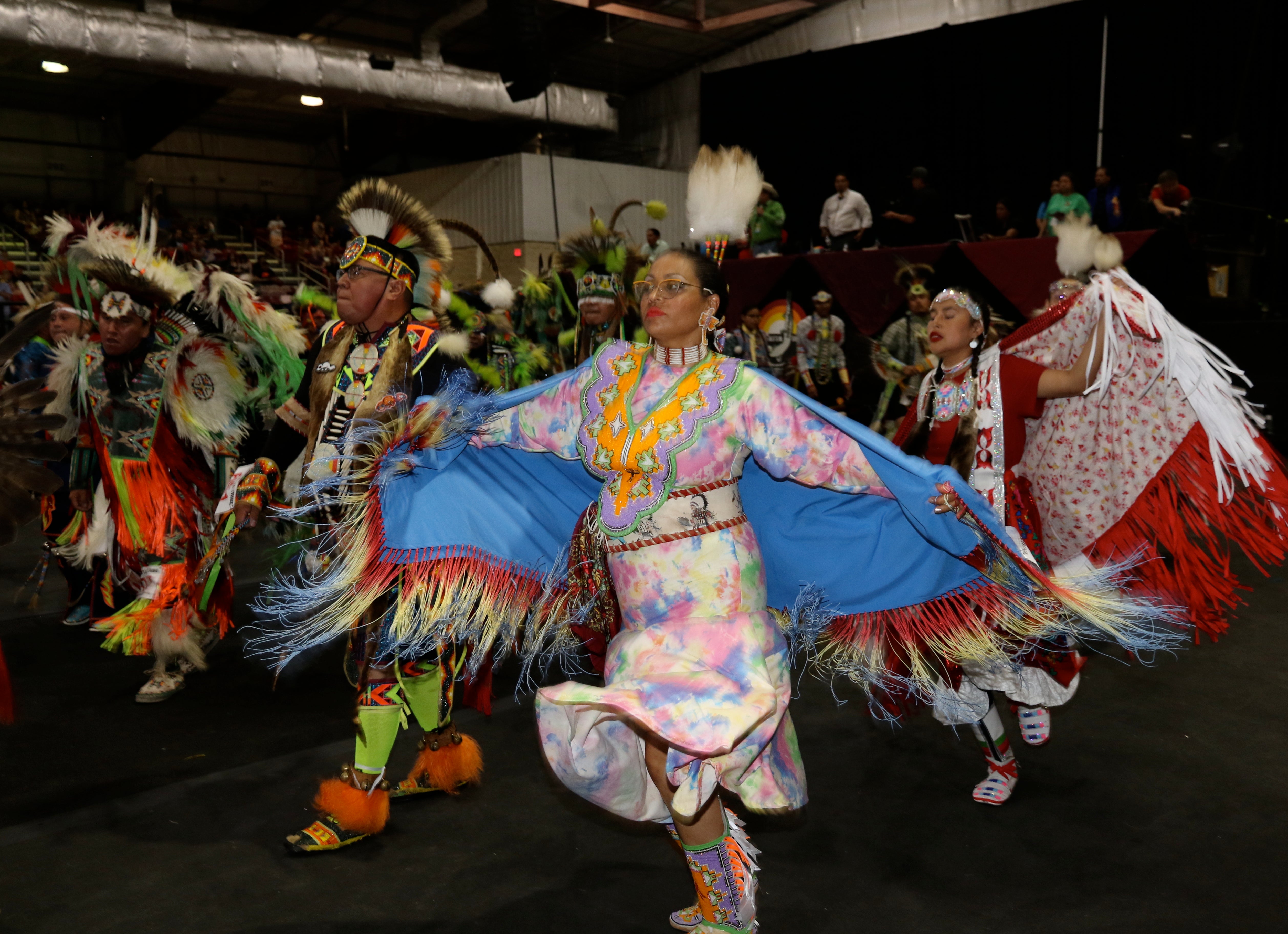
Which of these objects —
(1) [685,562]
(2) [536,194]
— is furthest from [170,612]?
(2) [536,194]

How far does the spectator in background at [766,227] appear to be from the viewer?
35.3 feet

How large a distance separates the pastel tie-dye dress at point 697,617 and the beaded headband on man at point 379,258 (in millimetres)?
857

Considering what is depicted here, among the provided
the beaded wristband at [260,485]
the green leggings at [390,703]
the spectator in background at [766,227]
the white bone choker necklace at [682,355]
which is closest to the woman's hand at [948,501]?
the white bone choker necklace at [682,355]

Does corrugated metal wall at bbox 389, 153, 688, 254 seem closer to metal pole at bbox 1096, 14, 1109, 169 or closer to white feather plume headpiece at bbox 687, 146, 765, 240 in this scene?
metal pole at bbox 1096, 14, 1109, 169

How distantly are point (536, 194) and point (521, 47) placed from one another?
14.9 feet

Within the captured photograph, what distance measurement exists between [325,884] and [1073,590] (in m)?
1.79

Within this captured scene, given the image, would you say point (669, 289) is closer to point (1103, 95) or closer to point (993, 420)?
point (993, 420)

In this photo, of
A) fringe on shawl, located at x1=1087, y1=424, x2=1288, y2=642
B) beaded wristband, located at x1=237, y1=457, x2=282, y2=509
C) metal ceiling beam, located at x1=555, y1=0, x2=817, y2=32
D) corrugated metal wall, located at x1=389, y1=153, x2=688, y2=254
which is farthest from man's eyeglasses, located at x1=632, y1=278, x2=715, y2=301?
corrugated metal wall, located at x1=389, y1=153, x2=688, y2=254

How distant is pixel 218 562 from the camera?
3.20 meters

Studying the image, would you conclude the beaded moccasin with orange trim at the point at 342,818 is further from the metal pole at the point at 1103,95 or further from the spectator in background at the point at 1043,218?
the metal pole at the point at 1103,95

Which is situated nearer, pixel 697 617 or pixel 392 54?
pixel 697 617

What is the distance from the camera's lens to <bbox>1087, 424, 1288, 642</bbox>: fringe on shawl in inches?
108

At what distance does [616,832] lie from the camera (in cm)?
A: 268

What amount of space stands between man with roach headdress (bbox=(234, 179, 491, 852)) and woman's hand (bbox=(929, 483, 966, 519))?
108 centimetres
